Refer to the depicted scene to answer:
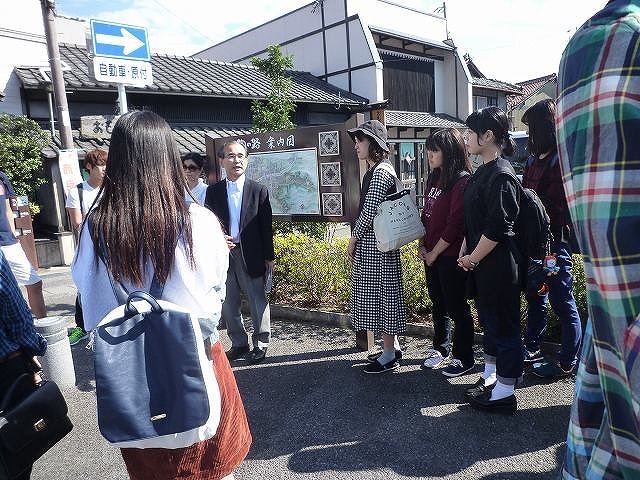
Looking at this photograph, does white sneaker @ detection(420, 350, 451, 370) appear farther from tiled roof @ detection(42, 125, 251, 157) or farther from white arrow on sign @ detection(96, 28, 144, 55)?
tiled roof @ detection(42, 125, 251, 157)

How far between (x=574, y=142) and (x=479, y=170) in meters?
2.42

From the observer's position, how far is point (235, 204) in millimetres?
4102

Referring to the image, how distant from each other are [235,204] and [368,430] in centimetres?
221

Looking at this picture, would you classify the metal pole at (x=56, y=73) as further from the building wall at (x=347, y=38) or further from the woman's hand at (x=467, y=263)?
the building wall at (x=347, y=38)

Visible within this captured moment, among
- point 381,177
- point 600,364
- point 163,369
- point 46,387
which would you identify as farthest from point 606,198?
point 381,177

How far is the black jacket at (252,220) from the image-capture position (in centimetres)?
407

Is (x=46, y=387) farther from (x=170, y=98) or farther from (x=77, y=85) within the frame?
(x=170, y=98)

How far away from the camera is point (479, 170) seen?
2.89m

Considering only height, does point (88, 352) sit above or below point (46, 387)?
below

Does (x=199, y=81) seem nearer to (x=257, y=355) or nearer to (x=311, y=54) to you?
(x=311, y=54)

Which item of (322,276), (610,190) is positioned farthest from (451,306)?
(610,190)

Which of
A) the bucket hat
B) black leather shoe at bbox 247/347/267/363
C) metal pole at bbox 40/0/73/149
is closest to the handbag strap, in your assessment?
the bucket hat

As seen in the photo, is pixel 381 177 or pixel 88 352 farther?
pixel 88 352

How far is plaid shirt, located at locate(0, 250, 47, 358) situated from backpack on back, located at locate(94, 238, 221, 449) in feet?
2.04
